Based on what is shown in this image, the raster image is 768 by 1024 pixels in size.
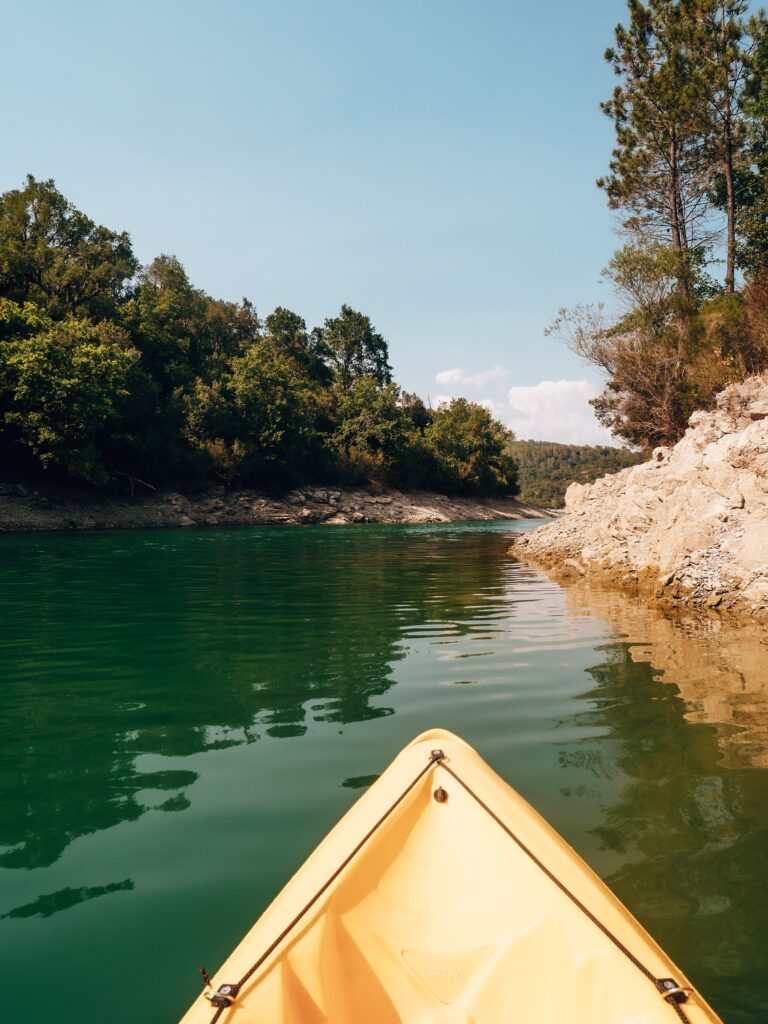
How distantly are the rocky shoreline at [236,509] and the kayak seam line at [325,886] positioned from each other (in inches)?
1289

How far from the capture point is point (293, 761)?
4.67m

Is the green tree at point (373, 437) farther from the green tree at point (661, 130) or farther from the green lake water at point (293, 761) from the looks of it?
the green lake water at point (293, 761)

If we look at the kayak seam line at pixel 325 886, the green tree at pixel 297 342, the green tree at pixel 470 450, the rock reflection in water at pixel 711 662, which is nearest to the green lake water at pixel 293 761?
the rock reflection in water at pixel 711 662

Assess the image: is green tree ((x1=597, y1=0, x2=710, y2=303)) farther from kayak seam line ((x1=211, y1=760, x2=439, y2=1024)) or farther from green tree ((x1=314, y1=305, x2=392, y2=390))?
green tree ((x1=314, y1=305, x2=392, y2=390))

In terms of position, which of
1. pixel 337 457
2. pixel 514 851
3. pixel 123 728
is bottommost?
pixel 123 728

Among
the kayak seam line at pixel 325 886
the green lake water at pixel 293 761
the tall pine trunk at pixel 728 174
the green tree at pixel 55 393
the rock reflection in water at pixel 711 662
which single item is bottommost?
the green lake water at pixel 293 761

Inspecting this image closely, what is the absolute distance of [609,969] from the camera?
2277 mm

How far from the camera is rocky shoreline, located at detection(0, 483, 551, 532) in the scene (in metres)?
33.2

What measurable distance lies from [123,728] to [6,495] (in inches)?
1268

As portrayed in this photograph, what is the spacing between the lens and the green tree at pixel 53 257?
41.8 meters

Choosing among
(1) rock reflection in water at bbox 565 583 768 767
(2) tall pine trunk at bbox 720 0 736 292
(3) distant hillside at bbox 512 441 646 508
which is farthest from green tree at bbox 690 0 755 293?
(3) distant hillside at bbox 512 441 646 508

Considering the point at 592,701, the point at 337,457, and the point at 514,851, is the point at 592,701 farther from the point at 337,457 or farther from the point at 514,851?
the point at 337,457

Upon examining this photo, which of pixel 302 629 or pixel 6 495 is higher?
pixel 6 495

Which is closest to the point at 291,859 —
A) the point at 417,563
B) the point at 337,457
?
the point at 417,563
